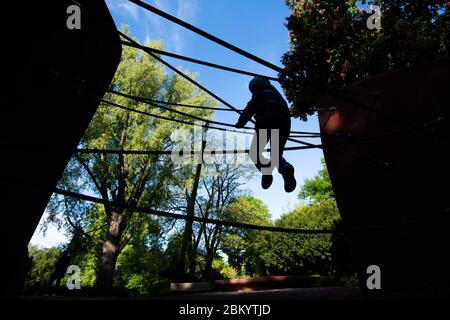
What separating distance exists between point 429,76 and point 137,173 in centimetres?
1494

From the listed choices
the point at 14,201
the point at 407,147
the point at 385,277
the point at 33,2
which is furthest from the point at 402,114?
the point at 14,201

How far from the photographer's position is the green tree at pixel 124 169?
54.0 feet

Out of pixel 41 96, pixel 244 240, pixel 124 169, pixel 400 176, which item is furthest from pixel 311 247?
pixel 41 96

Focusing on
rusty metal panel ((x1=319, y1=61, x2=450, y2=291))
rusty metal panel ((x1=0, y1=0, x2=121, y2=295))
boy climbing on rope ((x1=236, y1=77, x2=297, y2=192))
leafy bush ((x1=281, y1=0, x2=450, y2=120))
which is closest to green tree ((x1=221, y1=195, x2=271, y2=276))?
leafy bush ((x1=281, y1=0, x2=450, y2=120))

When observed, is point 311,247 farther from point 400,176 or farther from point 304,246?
point 400,176

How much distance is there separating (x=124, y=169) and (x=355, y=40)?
42.1 feet

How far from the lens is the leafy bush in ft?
28.1

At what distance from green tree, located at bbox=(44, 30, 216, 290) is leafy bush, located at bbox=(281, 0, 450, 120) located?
8.39 m

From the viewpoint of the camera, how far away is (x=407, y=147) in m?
5.30

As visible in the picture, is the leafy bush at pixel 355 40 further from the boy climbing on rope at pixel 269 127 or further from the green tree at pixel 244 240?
the green tree at pixel 244 240

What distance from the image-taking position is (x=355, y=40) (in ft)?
32.5

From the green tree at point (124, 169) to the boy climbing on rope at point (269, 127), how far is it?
12824 millimetres

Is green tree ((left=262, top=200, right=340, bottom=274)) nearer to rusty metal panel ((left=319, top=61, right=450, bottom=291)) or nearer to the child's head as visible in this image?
rusty metal panel ((left=319, top=61, right=450, bottom=291))

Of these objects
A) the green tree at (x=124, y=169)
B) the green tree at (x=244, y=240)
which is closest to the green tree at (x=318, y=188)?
the green tree at (x=244, y=240)
